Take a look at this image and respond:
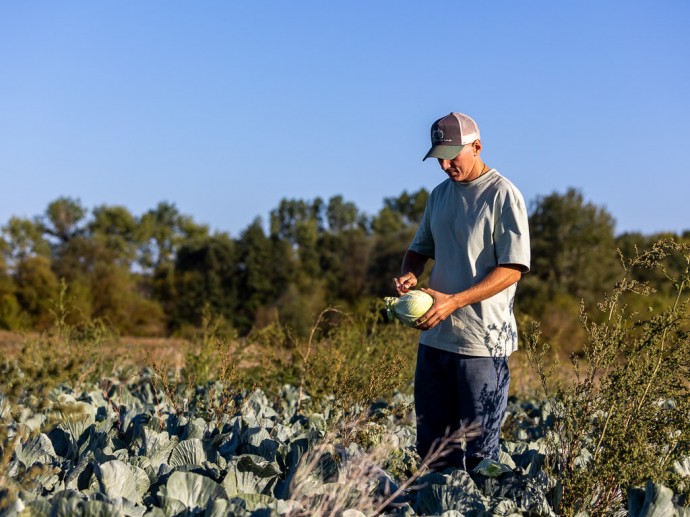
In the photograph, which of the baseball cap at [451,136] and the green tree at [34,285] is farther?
the green tree at [34,285]

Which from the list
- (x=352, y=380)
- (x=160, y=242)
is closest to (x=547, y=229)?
(x=352, y=380)

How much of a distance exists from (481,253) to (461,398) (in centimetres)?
69

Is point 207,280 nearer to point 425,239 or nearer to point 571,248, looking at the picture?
point 571,248

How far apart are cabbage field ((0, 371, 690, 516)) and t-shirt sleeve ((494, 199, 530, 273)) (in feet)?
2.95

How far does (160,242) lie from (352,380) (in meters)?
56.4

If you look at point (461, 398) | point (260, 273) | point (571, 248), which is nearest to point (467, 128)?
point (461, 398)

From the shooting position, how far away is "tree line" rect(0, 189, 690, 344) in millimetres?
26438

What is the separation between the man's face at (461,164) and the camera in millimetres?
3660

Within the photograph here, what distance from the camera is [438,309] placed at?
3.42 m

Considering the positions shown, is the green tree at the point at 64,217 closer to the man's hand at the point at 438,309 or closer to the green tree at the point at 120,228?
the green tree at the point at 120,228

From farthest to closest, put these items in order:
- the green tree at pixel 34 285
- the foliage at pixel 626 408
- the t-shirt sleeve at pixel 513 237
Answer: the green tree at pixel 34 285 < the t-shirt sleeve at pixel 513 237 < the foliage at pixel 626 408

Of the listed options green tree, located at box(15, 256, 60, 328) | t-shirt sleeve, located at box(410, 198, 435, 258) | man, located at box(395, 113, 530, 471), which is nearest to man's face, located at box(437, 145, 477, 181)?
man, located at box(395, 113, 530, 471)

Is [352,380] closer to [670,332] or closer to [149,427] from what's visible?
[149,427]

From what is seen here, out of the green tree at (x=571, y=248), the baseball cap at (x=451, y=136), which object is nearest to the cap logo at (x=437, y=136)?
the baseball cap at (x=451, y=136)
